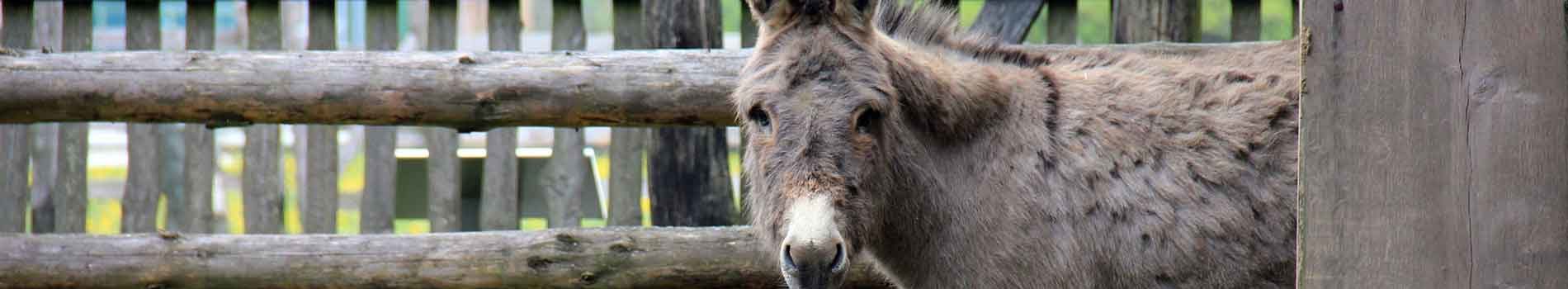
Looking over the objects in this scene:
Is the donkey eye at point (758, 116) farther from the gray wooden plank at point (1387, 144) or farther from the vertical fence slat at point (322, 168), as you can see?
the vertical fence slat at point (322, 168)

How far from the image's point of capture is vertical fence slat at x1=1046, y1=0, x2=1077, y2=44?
490 cm

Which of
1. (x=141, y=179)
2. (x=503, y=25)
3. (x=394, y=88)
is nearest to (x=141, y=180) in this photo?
(x=141, y=179)

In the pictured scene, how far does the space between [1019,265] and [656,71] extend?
1369 mm

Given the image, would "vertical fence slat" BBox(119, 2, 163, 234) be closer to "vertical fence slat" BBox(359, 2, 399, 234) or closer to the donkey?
"vertical fence slat" BBox(359, 2, 399, 234)

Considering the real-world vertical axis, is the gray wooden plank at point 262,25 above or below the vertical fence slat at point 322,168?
above

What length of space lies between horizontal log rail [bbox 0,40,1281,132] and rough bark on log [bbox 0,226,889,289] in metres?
0.36

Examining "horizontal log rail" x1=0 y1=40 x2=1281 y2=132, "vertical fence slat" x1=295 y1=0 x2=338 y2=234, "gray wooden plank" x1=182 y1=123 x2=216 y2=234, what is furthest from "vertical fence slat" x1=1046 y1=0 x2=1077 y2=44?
"gray wooden plank" x1=182 y1=123 x2=216 y2=234

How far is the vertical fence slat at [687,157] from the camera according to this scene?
4652mm

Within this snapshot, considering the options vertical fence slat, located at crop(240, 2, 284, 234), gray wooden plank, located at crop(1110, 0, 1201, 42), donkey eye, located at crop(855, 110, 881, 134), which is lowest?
vertical fence slat, located at crop(240, 2, 284, 234)

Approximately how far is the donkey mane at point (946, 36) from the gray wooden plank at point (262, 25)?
2559 mm

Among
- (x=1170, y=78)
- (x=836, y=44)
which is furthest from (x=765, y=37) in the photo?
(x=1170, y=78)

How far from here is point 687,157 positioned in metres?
4.70

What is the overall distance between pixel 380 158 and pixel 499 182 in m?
0.46

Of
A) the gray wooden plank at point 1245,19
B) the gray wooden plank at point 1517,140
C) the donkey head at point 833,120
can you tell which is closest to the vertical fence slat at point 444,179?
the donkey head at point 833,120
